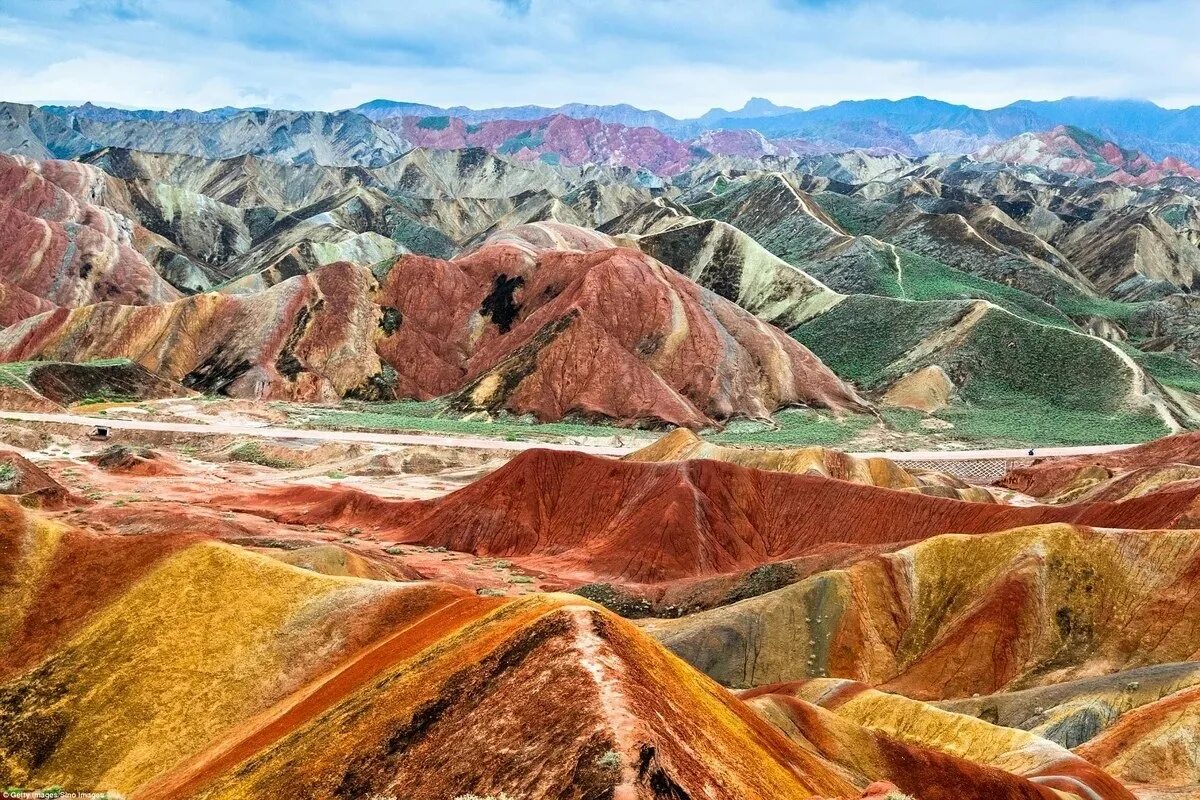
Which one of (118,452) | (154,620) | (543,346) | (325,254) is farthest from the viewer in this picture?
(325,254)

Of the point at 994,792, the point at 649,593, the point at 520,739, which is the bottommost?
the point at 649,593

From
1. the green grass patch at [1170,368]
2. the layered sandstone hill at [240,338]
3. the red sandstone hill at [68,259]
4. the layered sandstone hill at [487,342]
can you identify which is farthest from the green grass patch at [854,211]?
the red sandstone hill at [68,259]

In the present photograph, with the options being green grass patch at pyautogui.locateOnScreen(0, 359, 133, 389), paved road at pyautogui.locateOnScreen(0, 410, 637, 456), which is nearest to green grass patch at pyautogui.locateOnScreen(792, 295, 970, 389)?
paved road at pyautogui.locateOnScreen(0, 410, 637, 456)

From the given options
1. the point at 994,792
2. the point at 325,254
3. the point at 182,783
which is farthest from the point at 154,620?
the point at 325,254

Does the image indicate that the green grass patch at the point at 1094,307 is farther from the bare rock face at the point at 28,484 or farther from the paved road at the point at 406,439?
the bare rock face at the point at 28,484

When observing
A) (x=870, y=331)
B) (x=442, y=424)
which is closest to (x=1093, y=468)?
(x=442, y=424)

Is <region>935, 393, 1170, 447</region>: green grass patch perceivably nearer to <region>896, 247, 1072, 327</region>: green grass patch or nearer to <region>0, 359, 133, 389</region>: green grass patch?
<region>896, 247, 1072, 327</region>: green grass patch

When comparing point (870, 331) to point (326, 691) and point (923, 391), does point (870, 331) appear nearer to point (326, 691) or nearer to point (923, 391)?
point (923, 391)

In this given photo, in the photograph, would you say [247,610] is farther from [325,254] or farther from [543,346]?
[325,254]
